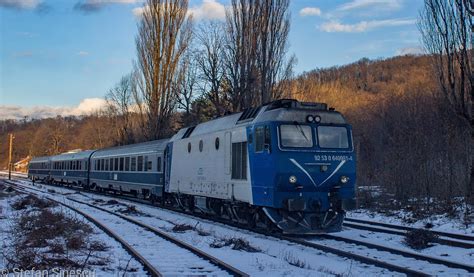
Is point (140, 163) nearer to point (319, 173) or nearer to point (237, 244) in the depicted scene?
point (319, 173)

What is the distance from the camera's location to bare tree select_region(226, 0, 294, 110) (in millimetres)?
28125

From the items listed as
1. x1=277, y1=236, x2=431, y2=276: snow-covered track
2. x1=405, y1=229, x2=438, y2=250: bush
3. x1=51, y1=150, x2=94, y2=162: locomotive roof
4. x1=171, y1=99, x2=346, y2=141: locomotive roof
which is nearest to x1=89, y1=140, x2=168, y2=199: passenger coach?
x1=51, y1=150, x2=94, y2=162: locomotive roof

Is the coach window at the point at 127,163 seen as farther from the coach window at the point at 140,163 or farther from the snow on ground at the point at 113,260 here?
the snow on ground at the point at 113,260

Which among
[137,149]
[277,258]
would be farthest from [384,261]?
[137,149]

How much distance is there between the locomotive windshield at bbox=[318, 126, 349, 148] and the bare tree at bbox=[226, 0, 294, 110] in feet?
48.8

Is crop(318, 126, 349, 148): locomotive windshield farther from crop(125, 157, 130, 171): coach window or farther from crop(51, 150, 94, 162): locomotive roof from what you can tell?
crop(51, 150, 94, 162): locomotive roof

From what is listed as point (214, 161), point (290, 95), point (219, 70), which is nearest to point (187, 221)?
point (214, 161)

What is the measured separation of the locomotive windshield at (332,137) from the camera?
1263 centimetres

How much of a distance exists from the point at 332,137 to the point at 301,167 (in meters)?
1.32

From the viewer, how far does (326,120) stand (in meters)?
12.9

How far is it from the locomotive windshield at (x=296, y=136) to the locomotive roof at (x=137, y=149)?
38.5 feet

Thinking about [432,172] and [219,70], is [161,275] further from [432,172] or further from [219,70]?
[219,70]

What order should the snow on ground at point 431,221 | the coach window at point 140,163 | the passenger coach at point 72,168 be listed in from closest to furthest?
the snow on ground at point 431,221, the coach window at point 140,163, the passenger coach at point 72,168

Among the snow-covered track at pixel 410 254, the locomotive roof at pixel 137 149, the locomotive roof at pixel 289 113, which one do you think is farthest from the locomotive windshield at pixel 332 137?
the locomotive roof at pixel 137 149
